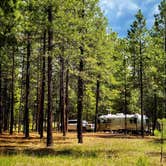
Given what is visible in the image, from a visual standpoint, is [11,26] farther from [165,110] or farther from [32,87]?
[165,110]

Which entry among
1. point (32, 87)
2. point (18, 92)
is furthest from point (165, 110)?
point (18, 92)

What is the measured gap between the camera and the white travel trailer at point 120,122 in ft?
185

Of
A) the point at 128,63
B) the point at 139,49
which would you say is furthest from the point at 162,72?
the point at 128,63

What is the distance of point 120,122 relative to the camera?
5803 centimetres

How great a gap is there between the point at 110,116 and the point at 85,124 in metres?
5.29

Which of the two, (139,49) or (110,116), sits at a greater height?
(139,49)

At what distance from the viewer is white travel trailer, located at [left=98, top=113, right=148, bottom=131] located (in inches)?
2219

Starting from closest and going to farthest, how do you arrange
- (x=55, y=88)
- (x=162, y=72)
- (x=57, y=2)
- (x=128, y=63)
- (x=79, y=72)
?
1. (x=57, y=2)
2. (x=79, y=72)
3. (x=162, y=72)
4. (x=128, y=63)
5. (x=55, y=88)

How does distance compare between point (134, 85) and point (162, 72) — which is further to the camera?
point (134, 85)

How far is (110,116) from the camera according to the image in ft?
194

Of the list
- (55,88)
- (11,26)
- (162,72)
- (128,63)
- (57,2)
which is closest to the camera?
(11,26)

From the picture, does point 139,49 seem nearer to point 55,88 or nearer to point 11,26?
point 55,88

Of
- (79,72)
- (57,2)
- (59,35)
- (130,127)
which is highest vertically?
(57,2)

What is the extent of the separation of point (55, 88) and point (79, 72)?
27958mm
